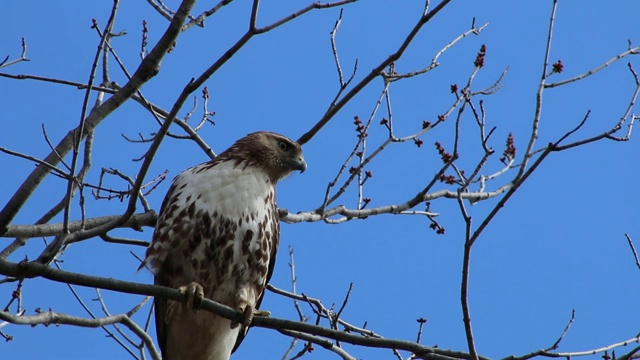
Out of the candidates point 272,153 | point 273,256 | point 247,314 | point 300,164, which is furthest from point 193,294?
point 300,164

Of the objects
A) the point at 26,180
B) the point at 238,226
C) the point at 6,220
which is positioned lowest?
the point at 6,220

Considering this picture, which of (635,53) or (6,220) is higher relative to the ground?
(635,53)

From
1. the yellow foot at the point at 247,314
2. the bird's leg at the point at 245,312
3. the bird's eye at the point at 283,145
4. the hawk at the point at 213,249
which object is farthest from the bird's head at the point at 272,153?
the yellow foot at the point at 247,314

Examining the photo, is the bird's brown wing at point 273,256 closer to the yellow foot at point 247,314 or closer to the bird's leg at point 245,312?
the bird's leg at point 245,312

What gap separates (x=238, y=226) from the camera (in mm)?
5965

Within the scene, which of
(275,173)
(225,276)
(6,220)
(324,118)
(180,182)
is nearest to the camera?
(6,220)

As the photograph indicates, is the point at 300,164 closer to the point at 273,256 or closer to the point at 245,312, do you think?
the point at 273,256

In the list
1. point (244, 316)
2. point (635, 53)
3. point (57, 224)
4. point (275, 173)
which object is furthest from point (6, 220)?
point (635, 53)

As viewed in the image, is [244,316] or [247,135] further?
[247,135]

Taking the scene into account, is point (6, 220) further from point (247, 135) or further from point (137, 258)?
point (247, 135)

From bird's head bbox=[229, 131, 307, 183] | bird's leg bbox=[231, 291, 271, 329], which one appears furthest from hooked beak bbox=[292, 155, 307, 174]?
bird's leg bbox=[231, 291, 271, 329]

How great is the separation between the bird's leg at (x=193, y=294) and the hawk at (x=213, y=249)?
0.02 meters

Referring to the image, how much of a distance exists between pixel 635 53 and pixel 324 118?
2.90m

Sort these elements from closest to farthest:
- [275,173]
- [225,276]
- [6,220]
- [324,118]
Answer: [6,220] → [324,118] → [225,276] → [275,173]
